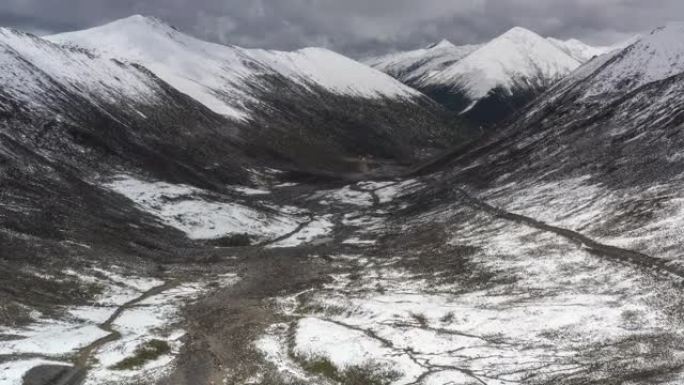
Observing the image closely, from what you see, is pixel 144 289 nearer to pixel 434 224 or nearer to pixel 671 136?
pixel 434 224

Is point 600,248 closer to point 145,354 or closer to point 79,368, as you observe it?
point 145,354

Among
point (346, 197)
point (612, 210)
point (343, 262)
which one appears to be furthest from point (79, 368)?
point (346, 197)

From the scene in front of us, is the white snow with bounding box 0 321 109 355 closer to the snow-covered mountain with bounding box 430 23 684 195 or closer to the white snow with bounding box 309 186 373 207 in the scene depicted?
the snow-covered mountain with bounding box 430 23 684 195

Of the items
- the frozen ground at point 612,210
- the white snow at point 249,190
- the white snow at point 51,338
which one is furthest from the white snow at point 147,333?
the white snow at point 249,190

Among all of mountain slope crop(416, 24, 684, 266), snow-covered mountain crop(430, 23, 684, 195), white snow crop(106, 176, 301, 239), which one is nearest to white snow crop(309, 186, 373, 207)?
mountain slope crop(416, 24, 684, 266)

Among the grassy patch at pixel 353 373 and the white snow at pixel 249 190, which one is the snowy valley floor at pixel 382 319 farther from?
the white snow at pixel 249 190

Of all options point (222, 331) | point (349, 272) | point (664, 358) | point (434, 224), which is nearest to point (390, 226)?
point (434, 224)

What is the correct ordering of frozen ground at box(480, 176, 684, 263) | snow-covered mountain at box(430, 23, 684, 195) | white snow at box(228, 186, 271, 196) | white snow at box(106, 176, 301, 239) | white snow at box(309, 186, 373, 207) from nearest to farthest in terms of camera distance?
frozen ground at box(480, 176, 684, 263)
snow-covered mountain at box(430, 23, 684, 195)
white snow at box(106, 176, 301, 239)
white snow at box(309, 186, 373, 207)
white snow at box(228, 186, 271, 196)
